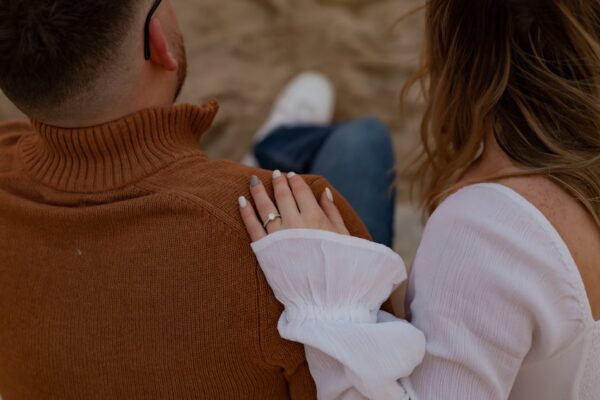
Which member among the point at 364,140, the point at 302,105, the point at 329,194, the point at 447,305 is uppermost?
the point at 329,194

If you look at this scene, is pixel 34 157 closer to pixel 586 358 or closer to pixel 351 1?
pixel 586 358

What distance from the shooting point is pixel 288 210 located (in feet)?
3.23

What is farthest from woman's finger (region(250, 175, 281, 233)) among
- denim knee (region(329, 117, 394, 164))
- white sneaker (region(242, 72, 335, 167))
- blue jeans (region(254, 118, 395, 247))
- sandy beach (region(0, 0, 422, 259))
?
sandy beach (region(0, 0, 422, 259))

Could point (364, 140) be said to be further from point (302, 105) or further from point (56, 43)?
point (56, 43)

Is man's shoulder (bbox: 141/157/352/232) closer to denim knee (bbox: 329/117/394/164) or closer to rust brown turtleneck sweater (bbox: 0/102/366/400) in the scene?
rust brown turtleneck sweater (bbox: 0/102/366/400)

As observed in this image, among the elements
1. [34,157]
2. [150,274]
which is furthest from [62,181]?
[150,274]

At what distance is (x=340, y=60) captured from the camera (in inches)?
99.3

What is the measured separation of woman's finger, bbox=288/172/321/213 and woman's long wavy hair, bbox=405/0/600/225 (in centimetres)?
31

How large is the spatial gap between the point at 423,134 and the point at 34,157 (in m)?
0.73

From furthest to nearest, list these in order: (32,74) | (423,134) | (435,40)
A: (423,134) < (435,40) < (32,74)

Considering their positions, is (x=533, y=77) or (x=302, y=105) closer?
(x=533, y=77)

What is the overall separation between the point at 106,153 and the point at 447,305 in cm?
52

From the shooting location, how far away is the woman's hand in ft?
3.15

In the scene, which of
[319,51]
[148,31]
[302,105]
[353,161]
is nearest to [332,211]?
[148,31]
